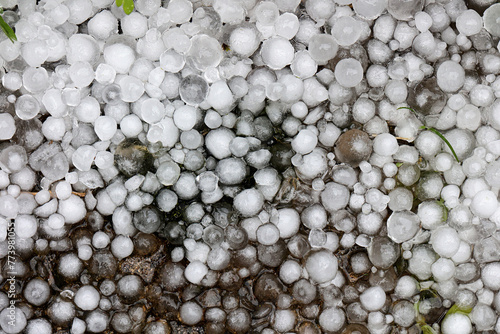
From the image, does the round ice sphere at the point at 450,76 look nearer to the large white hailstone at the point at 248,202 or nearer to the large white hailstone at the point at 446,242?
the large white hailstone at the point at 446,242

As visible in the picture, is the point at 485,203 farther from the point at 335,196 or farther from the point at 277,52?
the point at 277,52

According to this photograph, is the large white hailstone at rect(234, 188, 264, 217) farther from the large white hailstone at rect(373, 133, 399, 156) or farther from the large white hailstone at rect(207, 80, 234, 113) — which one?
the large white hailstone at rect(373, 133, 399, 156)

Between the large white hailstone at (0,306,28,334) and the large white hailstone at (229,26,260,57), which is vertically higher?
the large white hailstone at (229,26,260,57)

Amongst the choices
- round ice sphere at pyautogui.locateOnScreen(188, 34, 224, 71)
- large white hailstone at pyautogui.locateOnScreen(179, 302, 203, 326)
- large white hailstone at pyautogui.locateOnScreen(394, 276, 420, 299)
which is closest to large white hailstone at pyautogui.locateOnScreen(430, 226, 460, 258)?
large white hailstone at pyautogui.locateOnScreen(394, 276, 420, 299)

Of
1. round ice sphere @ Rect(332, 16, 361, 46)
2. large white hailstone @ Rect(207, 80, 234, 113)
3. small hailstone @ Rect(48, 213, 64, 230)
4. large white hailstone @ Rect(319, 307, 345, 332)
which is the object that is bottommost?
large white hailstone @ Rect(319, 307, 345, 332)

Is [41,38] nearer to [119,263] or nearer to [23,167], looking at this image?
[23,167]

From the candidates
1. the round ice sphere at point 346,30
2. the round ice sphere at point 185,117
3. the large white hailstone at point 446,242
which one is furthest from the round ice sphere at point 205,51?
the large white hailstone at point 446,242

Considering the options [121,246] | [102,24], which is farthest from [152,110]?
[121,246]
